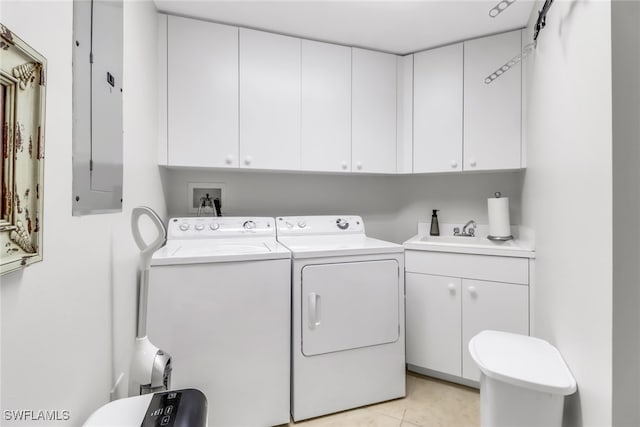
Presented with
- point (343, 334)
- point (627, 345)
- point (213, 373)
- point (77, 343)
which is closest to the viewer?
point (627, 345)

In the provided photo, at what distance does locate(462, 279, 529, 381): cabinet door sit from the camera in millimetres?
1810

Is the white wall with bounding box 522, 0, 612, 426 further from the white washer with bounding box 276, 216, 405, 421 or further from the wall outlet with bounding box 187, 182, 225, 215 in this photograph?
the wall outlet with bounding box 187, 182, 225, 215

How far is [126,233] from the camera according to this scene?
4.39 feet

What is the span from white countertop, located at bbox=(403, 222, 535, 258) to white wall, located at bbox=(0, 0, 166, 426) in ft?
5.62

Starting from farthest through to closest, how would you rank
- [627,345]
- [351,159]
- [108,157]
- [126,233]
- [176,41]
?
[351,159] → [176,41] → [126,233] → [108,157] → [627,345]

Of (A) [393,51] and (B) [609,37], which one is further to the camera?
(A) [393,51]

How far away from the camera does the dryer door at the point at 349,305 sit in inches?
65.4

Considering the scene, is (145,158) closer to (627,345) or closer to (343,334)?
(343,334)

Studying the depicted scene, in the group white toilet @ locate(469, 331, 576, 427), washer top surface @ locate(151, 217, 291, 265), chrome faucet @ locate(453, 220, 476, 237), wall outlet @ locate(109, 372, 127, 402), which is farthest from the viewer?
chrome faucet @ locate(453, 220, 476, 237)

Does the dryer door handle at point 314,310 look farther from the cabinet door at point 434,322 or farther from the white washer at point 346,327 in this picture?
the cabinet door at point 434,322

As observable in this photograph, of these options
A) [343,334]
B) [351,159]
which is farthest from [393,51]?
[343,334]

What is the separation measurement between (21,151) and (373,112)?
2.06m

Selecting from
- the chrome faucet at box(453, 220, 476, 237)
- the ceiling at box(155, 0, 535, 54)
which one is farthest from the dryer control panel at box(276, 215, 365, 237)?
the ceiling at box(155, 0, 535, 54)

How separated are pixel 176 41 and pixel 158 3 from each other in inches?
7.8
